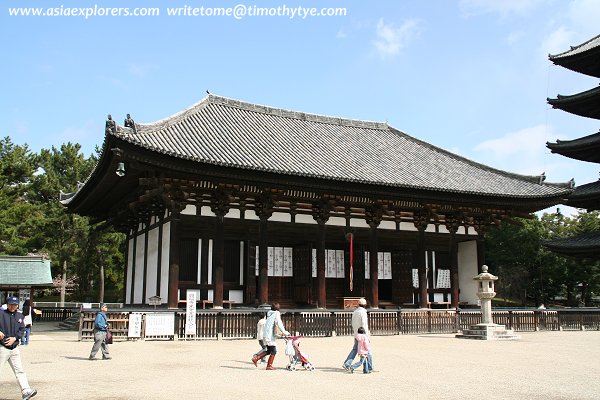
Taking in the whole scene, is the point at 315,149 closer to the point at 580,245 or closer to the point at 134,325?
the point at 134,325

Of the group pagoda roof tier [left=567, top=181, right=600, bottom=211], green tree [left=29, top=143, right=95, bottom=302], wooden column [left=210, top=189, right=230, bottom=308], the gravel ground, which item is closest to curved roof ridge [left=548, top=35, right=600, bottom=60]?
pagoda roof tier [left=567, top=181, right=600, bottom=211]

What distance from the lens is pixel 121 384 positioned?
368 inches

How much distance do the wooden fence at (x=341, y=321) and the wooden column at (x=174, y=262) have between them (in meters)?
0.83

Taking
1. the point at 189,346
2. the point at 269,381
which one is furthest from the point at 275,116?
the point at 269,381

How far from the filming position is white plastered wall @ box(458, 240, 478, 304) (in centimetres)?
2702

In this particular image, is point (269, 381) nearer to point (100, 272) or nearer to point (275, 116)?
point (275, 116)

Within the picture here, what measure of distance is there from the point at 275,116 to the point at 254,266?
373 inches

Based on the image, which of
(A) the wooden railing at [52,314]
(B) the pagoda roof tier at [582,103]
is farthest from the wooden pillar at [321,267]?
(B) the pagoda roof tier at [582,103]

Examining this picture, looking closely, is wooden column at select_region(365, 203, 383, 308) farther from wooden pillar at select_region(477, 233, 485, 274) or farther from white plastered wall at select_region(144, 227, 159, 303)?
white plastered wall at select_region(144, 227, 159, 303)

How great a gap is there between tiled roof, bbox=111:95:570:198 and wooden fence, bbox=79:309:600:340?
507 cm

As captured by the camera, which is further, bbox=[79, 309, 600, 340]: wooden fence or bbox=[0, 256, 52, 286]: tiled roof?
bbox=[0, 256, 52, 286]: tiled roof

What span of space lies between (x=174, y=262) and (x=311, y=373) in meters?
9.60

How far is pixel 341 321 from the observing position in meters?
20.7

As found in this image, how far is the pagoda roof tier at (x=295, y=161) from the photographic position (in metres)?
18.7
